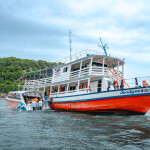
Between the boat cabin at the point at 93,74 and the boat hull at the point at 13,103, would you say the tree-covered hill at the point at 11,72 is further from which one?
the boat cabin at the point at 93,74

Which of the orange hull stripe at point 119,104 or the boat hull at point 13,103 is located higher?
the orange hull stripe at point 119,104

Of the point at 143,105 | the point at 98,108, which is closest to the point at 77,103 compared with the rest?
the point at 98,108

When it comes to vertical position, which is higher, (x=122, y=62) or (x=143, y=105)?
(x=122, y=62)

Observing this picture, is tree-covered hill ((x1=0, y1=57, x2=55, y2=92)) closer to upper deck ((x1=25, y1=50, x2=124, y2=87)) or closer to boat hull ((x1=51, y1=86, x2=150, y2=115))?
upper deck ((x1=25, y1=50, x2=124, y2=87))

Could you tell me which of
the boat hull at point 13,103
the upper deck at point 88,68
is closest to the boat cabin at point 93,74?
the upper deck at point 88,68

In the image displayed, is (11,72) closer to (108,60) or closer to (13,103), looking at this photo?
(13,103)

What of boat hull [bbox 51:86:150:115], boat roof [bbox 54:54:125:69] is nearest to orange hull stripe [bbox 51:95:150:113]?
boat hull [bbox 51:86:150:115]

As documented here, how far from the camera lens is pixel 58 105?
723 inches

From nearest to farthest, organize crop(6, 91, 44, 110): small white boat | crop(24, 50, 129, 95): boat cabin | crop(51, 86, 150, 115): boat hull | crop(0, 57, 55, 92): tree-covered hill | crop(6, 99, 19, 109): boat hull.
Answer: crop(51, 86, 150, 115): boat hull → crop(24, 50, 129, 95): boat cabin → crop(6, 91, 44, 110): small white boat → crop(6, 99, 19, 109): boat hull → crop(0, 57, 55, 92): tree-covered hill

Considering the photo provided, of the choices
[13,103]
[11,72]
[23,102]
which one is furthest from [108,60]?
[11,72]

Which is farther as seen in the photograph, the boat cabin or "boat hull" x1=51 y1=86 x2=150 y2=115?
the boat cabin

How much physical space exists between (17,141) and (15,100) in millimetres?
16045

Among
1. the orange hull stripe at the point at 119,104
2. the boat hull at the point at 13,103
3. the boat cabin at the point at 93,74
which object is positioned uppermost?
the boat cabin at the point at 93,74

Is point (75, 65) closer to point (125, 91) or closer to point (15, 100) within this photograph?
point (125, 91)
